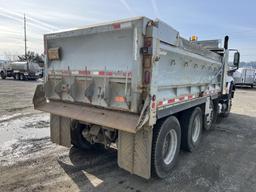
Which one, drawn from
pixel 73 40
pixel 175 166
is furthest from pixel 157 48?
pixel 175 166

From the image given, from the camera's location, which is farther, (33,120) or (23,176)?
(33,120)

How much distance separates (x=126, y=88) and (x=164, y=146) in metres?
1.36

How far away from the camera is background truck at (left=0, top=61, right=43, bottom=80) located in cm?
2666

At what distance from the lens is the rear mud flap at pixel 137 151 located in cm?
287

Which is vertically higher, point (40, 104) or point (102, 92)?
point (102, 92)

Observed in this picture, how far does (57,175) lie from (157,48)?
2.74 m

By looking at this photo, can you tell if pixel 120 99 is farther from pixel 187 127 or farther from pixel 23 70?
pixel 23 70

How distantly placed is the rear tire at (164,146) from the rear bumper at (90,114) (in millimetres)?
601

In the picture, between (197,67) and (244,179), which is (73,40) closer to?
(197,67)

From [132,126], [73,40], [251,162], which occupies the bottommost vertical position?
[251,162]

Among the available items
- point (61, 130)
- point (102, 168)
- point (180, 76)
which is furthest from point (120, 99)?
point (61, 130)

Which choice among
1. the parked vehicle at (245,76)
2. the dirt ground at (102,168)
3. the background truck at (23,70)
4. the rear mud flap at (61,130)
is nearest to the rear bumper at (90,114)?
the rear mud flap at (61,130)

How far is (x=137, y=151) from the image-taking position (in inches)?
116

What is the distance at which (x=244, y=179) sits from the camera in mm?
3508
